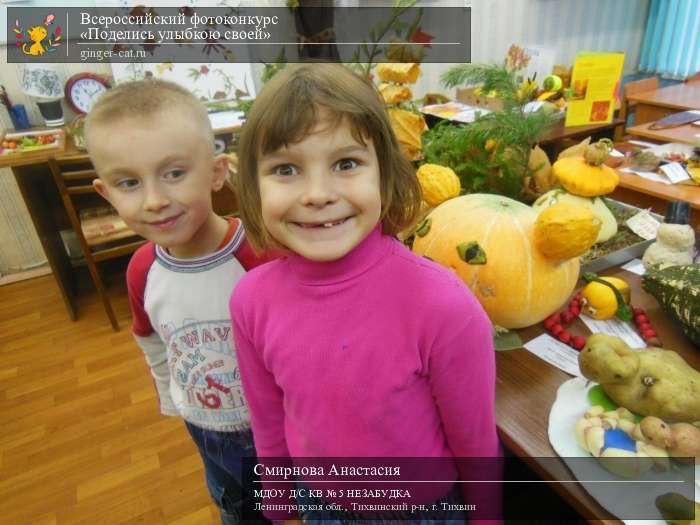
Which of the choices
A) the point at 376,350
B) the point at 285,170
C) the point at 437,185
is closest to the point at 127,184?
the point at 285,170

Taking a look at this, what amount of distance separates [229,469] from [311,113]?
742mm

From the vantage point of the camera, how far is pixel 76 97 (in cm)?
250

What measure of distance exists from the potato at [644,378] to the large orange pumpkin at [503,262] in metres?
0.17

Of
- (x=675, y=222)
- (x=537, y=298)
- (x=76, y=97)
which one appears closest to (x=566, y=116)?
(x=675, y=222)

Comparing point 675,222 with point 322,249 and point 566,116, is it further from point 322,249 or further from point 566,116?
point 566,116

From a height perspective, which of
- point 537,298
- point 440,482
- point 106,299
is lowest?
point 106,299

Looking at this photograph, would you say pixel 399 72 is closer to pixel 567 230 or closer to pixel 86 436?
pixel 567 230

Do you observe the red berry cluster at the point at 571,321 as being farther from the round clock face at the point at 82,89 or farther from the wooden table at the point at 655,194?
the round clock face at the point at 82,89

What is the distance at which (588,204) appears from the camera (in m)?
1.00

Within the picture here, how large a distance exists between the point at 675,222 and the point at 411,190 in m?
0.61

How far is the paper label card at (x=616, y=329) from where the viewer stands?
810 millimetres

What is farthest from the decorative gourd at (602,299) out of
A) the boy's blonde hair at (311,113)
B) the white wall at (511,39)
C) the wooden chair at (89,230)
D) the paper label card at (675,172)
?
the white wall at (511,39)

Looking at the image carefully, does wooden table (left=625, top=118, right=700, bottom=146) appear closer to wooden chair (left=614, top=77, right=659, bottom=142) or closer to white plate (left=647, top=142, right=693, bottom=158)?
white plate (left=647, top=142, right=693, bottom=158)

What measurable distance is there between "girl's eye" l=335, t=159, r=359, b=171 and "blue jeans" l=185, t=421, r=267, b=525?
0.58 metres
